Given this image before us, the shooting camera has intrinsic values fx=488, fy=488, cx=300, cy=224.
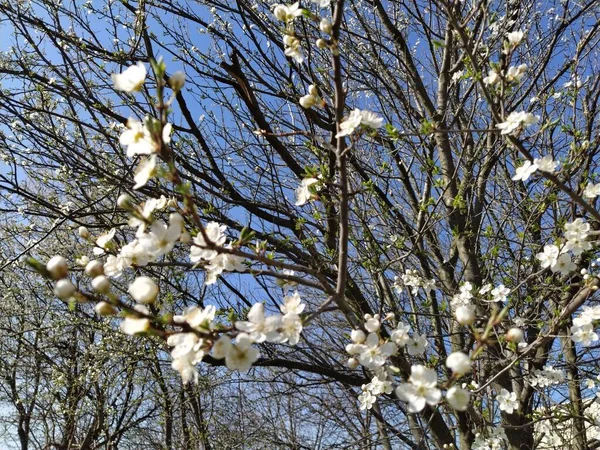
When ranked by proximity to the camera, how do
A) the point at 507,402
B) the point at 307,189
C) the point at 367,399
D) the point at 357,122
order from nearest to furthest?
the point at 357,122, the point at 307,189, the point at 367,399, the point at 507,402

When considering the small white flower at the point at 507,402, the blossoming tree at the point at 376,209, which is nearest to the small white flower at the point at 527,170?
the blossoming tree at the point at 376,209

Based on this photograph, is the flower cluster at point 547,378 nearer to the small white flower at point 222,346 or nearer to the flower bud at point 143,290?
the small white flower at point 222,346

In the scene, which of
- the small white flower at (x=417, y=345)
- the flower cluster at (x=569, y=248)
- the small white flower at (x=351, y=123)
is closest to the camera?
the small white flower at (x=351, y=123)

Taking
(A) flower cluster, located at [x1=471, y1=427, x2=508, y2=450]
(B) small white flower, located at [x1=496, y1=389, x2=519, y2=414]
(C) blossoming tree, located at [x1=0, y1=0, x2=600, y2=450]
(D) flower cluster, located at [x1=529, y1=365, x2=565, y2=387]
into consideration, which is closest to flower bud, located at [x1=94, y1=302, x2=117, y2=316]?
(C) blossoming tree, located at [x1=0, y1=0, x2=600, y2=450]

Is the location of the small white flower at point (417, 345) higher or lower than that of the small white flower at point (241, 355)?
higher

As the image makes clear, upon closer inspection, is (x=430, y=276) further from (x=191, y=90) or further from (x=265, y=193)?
(x=191, y=90)

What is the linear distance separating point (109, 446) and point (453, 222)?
692cm

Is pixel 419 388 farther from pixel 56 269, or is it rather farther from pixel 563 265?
pixel 563 265

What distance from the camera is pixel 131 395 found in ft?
27.2

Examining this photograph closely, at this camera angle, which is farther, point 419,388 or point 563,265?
point 563,265

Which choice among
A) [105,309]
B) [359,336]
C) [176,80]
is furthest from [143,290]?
[359,336]

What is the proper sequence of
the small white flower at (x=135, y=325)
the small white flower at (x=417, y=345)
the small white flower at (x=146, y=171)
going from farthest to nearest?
the small white flower at (x=417, y=345), the small white flower at (x=146, y=171), the small white flower at (x=135, y=325)

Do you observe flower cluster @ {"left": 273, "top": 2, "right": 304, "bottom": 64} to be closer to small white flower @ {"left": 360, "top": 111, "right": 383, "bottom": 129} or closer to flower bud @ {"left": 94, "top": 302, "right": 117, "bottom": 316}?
small white flower @ {"left": 360, "top": 111, "right": 383, "bottom": 129}

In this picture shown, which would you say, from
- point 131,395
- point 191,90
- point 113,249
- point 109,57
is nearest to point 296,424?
point 131,395
